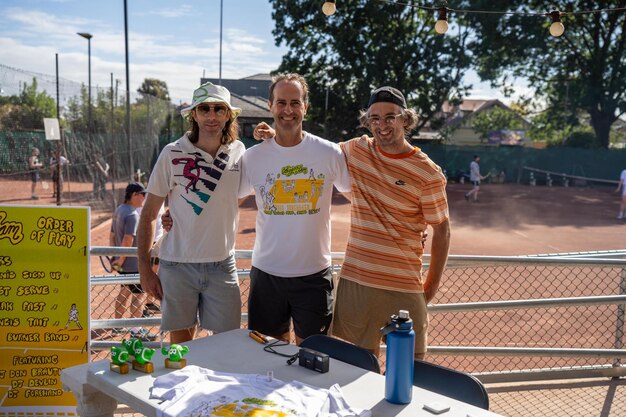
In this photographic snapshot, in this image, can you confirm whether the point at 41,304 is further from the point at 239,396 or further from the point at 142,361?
the point at 239,396

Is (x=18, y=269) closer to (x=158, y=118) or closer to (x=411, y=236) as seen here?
(x=411, y=236)

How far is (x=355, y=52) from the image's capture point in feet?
116

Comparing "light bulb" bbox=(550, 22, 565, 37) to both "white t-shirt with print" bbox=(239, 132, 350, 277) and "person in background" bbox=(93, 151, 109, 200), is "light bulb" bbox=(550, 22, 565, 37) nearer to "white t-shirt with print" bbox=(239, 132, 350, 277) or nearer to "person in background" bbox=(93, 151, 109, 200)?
"white t-shirt with print" bbox=(239, 132, 350, 277)

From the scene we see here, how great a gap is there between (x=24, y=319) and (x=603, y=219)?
72.2ft

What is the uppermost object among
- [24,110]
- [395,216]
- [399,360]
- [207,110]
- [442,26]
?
[442,26]

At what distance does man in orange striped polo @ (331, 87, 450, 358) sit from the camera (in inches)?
135

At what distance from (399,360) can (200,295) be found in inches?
65.3

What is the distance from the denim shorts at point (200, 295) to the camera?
11.7 feet

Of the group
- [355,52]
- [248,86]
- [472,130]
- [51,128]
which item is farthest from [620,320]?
[472,130]

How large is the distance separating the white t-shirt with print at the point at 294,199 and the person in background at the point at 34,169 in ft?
43.6

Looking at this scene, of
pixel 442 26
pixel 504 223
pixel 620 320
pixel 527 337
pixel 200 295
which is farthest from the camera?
pixel 504 223

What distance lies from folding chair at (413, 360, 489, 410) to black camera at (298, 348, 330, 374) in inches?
17.7

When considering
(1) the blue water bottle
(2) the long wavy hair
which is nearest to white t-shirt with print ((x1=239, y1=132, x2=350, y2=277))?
→ (2) the long wavy hair

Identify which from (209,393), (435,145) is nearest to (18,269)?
(209,393)
